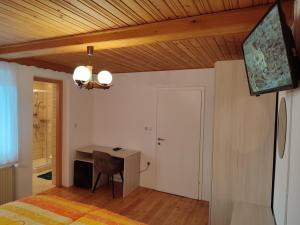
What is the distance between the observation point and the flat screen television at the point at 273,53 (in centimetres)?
98

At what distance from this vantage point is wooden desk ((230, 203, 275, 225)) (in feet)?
5.97

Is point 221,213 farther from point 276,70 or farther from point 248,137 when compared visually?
point 276,70

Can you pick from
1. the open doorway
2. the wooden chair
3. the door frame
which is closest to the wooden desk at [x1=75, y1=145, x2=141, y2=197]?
the wooden chair

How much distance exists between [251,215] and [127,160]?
2.25 m

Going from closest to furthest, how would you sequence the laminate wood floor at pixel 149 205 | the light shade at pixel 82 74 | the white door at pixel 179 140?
the light shade at pixel 82 74 → the laminate wood floor at pixel 149 205 → the white door at pixel 179 140

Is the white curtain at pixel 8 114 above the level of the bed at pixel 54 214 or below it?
above

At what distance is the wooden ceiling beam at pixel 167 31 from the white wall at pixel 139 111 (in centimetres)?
192

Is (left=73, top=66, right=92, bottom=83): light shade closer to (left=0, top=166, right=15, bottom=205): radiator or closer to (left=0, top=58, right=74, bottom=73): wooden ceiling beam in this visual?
(left=0, top=58, right=74, bottom=73): wooden ceiling beam

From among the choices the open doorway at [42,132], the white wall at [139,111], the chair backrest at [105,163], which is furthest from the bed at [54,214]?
the open doorway at [42,132]

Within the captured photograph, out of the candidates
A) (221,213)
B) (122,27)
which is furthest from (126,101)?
(221,213)

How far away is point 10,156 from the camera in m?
3.09

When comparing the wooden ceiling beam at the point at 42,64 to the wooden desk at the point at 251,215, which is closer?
the wooden desk at the point at 251,215

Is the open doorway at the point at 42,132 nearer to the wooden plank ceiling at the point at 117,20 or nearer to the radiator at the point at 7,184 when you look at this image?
the radiator at the point at 7,184

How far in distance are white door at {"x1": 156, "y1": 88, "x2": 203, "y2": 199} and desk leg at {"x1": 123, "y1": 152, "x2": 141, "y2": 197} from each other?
1.34 ft
